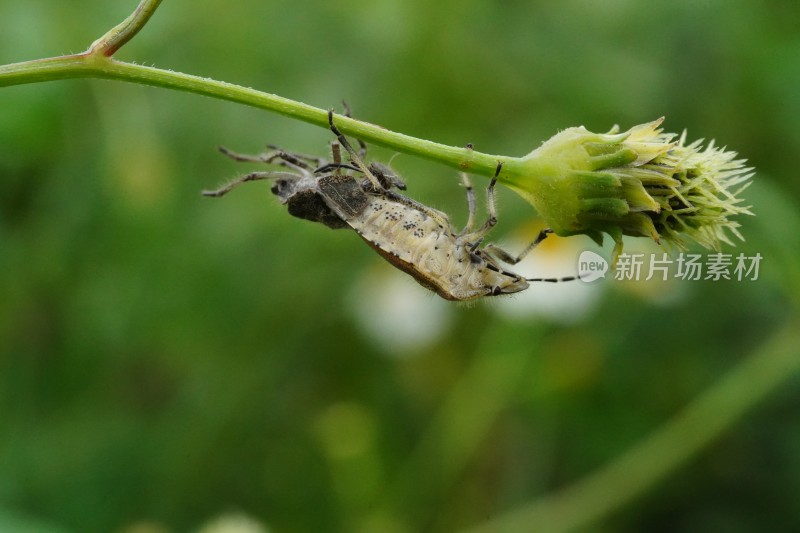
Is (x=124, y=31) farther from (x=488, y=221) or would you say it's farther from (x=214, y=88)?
(x=488, y=221)

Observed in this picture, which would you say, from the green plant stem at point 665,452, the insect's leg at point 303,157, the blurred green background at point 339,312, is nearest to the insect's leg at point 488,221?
the insect's leg at point 303,157

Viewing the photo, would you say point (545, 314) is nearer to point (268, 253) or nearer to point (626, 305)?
point (626, 305)

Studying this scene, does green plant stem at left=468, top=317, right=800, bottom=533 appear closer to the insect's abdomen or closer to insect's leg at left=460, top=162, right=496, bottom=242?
the insect's abdomen

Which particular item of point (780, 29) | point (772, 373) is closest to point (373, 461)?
point (772, 373)

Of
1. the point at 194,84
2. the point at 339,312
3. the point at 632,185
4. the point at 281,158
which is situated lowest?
the point at 194,84
